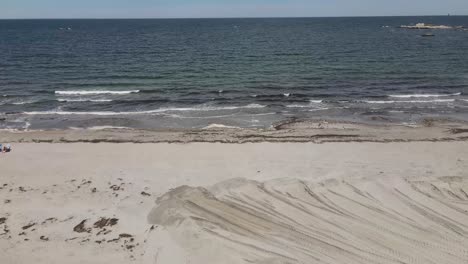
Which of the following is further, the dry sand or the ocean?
the ocean

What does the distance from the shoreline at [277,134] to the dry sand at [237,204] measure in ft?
3.86

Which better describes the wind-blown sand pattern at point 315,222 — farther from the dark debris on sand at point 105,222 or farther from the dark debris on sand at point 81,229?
the dark debris on sand at point 81,229

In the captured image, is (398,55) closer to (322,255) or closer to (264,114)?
(264,114)

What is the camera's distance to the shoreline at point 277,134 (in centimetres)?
2175

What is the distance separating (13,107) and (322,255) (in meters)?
26.1

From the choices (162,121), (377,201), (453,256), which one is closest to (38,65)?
(162,121)

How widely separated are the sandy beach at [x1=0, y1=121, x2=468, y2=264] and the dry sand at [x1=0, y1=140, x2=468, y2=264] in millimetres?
43

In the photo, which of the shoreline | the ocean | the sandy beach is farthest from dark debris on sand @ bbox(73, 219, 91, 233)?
the ocean

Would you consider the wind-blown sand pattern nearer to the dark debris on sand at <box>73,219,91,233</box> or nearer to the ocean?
the dark debris on sand at <box>73,219,91,233</box>

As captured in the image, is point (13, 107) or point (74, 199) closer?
point (74, 199)

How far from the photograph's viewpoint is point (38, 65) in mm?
46250

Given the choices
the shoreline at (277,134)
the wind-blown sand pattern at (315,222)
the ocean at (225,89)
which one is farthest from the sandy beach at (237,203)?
the ocean at (225,89)

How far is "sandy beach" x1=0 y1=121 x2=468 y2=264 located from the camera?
12.0 metres

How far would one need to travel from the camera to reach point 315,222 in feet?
43.1
